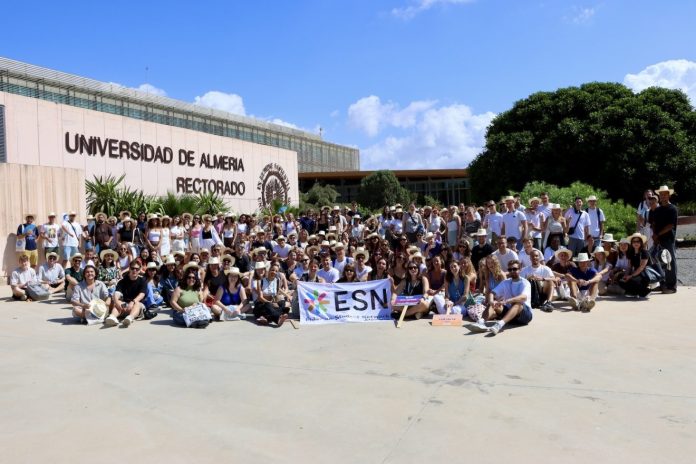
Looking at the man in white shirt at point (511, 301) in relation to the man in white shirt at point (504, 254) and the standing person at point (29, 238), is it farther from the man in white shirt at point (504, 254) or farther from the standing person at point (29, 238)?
the standing person at point (29, 238)

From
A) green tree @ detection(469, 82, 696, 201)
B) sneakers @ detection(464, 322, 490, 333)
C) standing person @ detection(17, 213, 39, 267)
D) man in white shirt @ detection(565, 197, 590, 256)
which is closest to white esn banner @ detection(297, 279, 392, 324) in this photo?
sneakers @ detection(464, 322, 490, 333)

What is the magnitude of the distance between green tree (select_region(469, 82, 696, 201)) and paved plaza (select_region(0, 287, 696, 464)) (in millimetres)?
16231

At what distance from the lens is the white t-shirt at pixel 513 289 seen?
323 inches

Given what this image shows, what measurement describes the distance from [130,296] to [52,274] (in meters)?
3.89

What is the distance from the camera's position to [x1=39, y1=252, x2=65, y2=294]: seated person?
40.0 ft

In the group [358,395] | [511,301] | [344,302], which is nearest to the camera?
[358,395]

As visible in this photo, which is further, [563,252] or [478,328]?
[563,252]

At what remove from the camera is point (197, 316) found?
29.0ft

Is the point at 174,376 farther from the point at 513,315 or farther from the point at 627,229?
the point at 627,229

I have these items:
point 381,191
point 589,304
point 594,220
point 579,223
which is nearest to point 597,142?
point 594,220

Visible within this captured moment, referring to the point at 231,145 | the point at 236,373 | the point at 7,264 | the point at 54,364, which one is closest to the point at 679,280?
the point at 236,373

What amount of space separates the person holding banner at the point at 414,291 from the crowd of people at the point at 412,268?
0.02 meters

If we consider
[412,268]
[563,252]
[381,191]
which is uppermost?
[381,191]

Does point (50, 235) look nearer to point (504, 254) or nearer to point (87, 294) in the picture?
point (87, 294)
